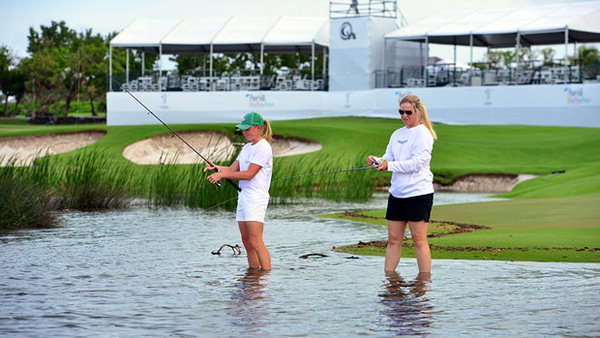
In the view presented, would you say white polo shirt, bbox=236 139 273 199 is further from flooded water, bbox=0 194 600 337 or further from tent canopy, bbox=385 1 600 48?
tent canopy, bbox=385 1 600 48

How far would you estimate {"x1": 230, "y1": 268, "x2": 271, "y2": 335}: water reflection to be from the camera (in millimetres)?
8570

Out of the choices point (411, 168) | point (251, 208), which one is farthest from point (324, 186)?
point (411, 168)

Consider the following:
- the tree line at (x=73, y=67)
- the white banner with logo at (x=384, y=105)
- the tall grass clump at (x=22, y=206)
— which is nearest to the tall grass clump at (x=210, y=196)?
the tall grass clump at (x=22, y=206)

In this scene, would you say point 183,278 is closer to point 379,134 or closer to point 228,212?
point 228,212

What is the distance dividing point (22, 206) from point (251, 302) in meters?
8.49

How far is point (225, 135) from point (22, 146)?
788 cm

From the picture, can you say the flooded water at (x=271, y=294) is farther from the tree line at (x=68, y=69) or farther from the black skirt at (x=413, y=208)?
the tree line at (x=68, y=69)

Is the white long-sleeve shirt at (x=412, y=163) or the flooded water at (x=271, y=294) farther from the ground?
the white long-sleeve shirt at (x=412, y=163)

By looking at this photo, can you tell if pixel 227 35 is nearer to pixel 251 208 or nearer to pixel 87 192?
pixel 87 192

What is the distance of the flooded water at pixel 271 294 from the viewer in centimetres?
847

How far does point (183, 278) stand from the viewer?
1140 centimetres

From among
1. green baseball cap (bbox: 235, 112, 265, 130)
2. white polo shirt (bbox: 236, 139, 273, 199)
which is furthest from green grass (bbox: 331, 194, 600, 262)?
green baseball cap (bbox: 235, 112, 265, 130)

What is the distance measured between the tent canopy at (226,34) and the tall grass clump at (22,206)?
127 feet

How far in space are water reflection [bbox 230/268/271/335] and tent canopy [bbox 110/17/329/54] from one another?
45.1m
